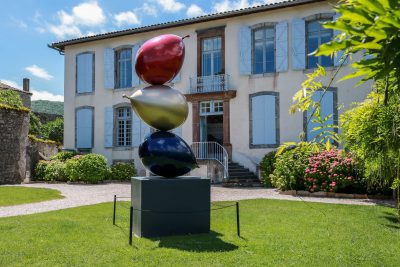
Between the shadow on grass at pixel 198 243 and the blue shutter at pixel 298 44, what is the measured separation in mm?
9988

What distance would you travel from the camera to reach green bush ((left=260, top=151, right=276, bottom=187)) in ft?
46.3

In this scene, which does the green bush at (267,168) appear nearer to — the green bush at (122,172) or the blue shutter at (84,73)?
the green bush at (122,172)

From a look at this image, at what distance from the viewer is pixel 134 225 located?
6.54 meters

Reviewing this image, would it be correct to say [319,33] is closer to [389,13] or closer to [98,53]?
[98,53]

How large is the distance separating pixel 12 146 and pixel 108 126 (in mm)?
4032

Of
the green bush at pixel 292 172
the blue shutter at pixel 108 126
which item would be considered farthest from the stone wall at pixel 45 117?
the green bush at pixel 292 172

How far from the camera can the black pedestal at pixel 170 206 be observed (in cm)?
608

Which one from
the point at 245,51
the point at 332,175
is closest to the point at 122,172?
the point at 245,51

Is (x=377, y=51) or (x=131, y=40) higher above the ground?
(x=131, y=40)

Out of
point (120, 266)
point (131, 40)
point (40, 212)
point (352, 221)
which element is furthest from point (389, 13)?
point (131, 40)

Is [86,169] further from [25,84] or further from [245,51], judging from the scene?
[25,84]

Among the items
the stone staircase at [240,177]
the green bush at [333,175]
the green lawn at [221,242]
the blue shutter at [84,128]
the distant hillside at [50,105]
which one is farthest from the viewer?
the distant hillside at [50,105]

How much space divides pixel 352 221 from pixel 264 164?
7.17 m

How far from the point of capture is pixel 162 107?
6.35 meters
